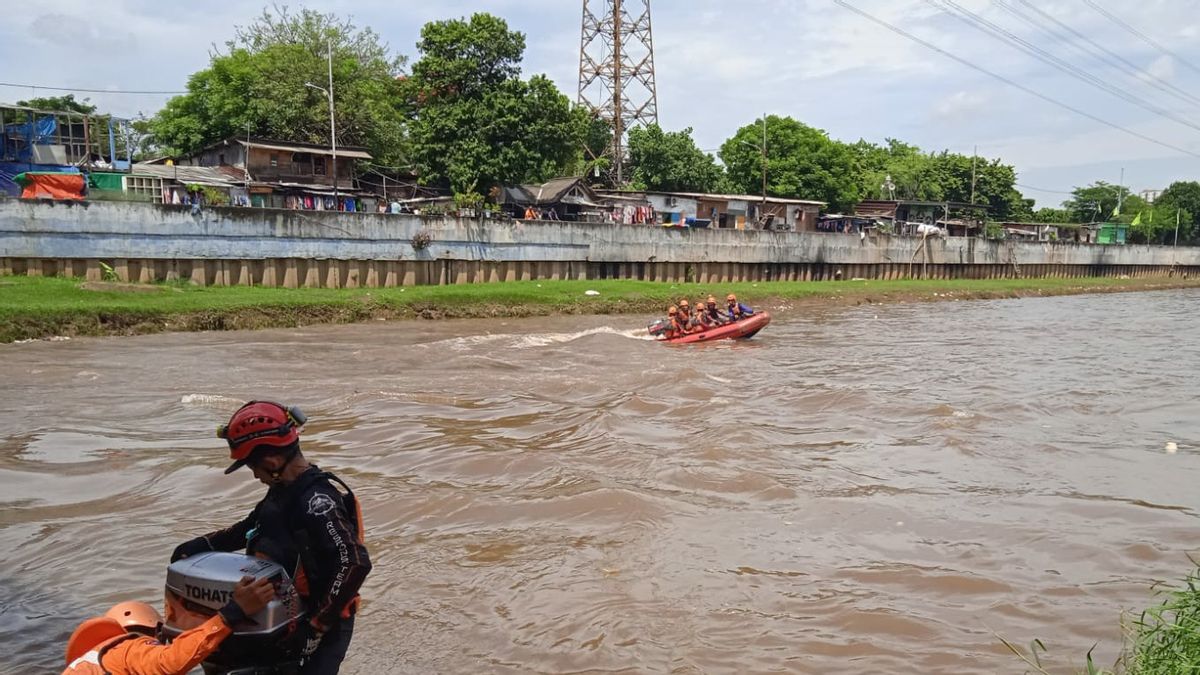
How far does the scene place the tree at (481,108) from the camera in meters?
40.9

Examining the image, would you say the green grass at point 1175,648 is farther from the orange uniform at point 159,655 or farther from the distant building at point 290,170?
the distant building at point 290,170

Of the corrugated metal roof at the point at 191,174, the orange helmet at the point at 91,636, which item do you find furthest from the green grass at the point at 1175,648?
the corrugated metal roof at the point at 191,174

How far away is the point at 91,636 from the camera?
3.78 metres

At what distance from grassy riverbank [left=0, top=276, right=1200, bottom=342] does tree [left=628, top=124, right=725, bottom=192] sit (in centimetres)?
1488

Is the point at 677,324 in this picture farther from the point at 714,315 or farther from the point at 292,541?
the point at 292,541

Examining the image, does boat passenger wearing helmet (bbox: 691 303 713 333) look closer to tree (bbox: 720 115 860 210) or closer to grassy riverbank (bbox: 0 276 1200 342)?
grassy riverbank (bbox: 0 276 1200 342)

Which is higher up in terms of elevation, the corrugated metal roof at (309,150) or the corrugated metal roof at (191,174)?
the corrugated metal roof at (309,150)

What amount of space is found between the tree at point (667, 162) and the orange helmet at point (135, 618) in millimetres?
52326

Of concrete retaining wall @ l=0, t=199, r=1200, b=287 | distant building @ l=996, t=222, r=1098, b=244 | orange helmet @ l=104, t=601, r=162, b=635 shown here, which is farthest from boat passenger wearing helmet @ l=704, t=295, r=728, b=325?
distant building @ l=996, t=222, r=1098, b=244

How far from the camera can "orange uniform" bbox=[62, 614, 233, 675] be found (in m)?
3.46

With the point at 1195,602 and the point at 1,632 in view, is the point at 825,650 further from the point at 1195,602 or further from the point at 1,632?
the point at 1,632

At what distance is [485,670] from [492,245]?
30319 millimetres

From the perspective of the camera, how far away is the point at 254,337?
883 inches

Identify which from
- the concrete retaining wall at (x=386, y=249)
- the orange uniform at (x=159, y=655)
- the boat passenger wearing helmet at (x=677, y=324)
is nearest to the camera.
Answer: the orange uniform at (x=159, y=655)
